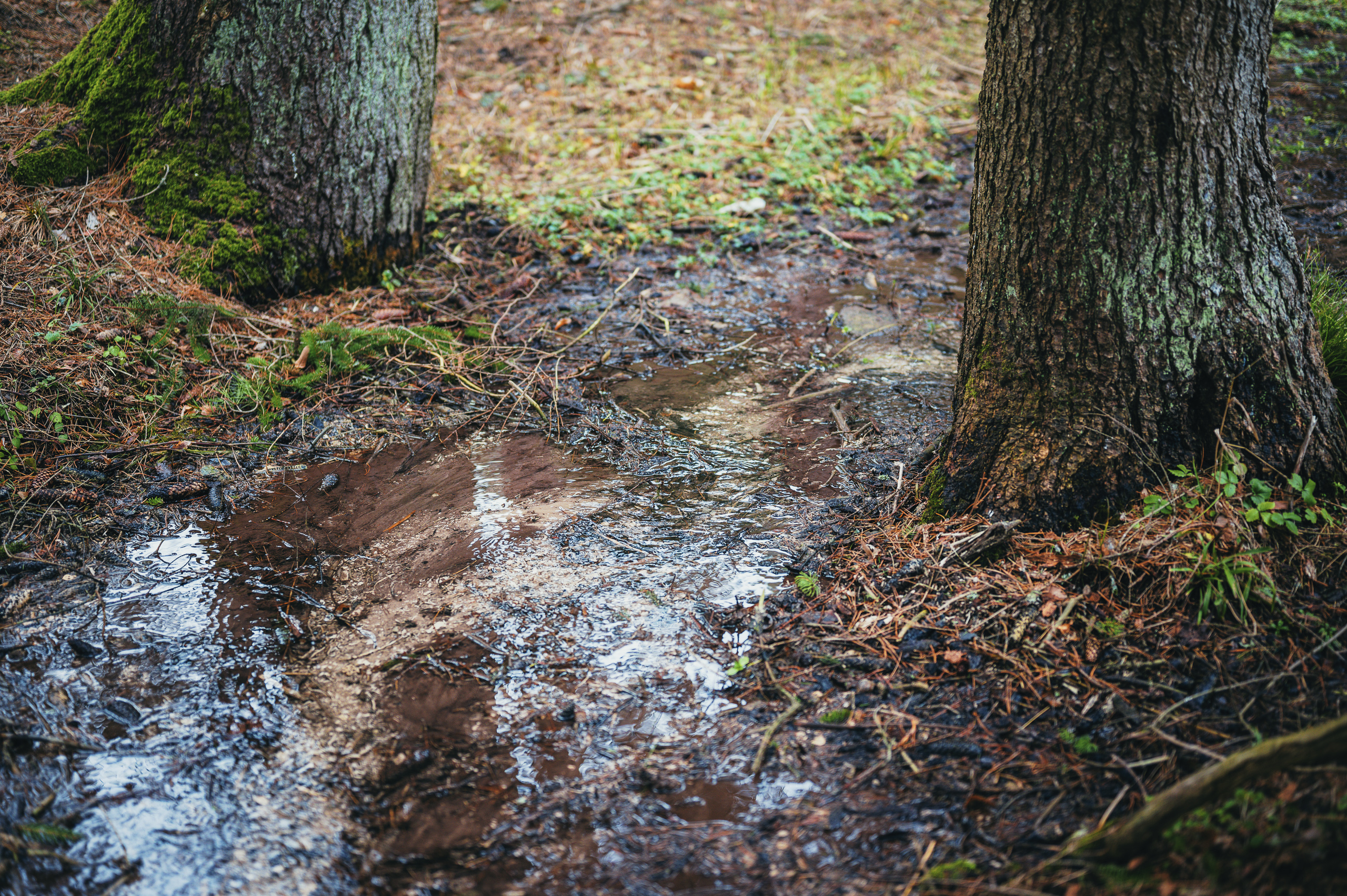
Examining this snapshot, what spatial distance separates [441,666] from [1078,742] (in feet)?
6.31

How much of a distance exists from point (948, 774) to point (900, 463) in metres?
1.48

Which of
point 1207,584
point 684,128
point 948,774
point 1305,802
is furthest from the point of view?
point 684,128

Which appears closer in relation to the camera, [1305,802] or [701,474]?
[1305,802]

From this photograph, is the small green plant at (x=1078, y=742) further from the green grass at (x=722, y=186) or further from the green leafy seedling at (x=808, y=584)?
the green grass at (x=722, y=186)

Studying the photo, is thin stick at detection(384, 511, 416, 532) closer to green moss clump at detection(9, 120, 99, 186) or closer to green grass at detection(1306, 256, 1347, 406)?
green moss clump at detection(9, 120, 99, 186)

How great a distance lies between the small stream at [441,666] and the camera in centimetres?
206

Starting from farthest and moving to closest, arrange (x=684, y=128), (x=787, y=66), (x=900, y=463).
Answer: (x=787, y=66) < (x=684, y=128) < (x=900, y=463)

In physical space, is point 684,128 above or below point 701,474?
above

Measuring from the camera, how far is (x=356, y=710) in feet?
7.95

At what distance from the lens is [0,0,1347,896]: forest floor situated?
6.67 ft

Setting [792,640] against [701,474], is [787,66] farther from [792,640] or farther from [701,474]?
[792,640]

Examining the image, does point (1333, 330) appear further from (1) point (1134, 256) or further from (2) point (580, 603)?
(2) point (580, 603)

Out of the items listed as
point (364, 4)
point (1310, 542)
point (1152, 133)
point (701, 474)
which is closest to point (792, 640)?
point (701, 474)

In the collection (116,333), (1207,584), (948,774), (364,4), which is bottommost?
(948,774)
